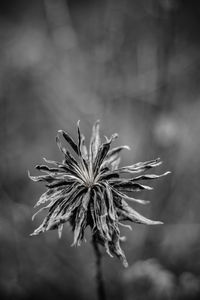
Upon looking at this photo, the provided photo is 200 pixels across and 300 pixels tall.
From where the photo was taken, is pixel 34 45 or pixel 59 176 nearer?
pixel 59 176

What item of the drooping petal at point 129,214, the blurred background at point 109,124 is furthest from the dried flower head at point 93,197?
the blurred background at point 109,124

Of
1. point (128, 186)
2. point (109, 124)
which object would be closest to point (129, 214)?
point (128, 186)

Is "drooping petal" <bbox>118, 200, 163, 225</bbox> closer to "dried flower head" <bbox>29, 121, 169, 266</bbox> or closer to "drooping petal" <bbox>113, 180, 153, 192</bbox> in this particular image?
"dried flower head" <bbox>29, 121, 169, 266</bbox>

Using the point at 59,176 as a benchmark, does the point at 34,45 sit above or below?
above

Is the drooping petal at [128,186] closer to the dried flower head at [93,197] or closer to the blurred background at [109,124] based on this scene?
the dried flower head at [93,197]

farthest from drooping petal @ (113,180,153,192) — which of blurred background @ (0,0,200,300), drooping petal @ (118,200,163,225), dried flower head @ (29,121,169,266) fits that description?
blurred background @ (0,0,200,300)

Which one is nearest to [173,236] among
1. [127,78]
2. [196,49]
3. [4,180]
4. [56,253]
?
[56,253]

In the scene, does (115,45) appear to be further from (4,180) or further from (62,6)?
(4,180)
